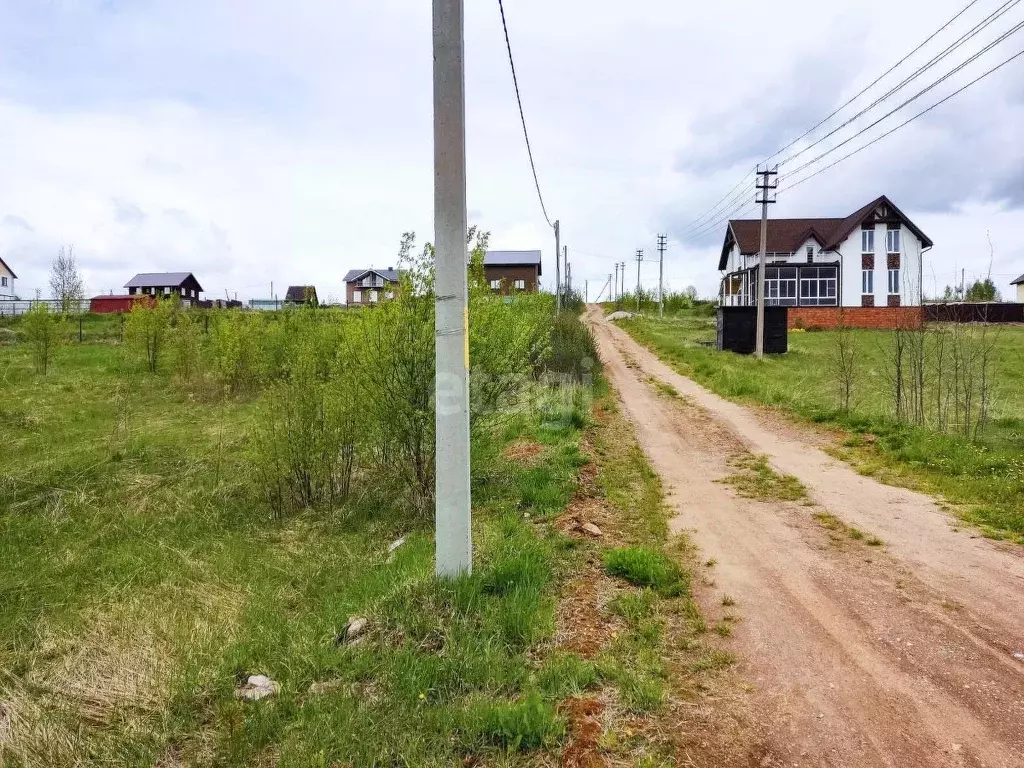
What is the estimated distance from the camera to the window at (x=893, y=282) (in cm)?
4262

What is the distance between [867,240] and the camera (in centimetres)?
4266

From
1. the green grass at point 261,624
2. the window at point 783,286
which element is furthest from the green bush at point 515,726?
the window at point 783,286

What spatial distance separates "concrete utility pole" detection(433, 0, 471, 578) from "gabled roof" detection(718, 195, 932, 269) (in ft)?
133

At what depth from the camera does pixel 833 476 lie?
26.3ft

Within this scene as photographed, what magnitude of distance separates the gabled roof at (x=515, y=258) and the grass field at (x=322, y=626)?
61.0 metres

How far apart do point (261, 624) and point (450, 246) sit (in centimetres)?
303

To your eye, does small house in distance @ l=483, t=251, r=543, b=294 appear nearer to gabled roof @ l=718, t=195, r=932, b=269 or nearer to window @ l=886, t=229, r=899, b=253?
gabled roof @ l=718, t=195, r=932, b=269

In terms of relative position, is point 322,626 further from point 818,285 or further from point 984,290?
point 818,285

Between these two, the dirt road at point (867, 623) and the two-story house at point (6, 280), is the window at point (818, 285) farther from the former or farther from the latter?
the two-story house at point (6, 280)

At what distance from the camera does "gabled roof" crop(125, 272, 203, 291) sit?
2913 inches

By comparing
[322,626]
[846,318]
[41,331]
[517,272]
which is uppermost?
[517,272]

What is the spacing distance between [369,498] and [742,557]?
4.81 metres

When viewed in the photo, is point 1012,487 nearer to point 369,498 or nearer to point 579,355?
point 369,498

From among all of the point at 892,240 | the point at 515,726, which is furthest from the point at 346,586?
the point at 892,240
